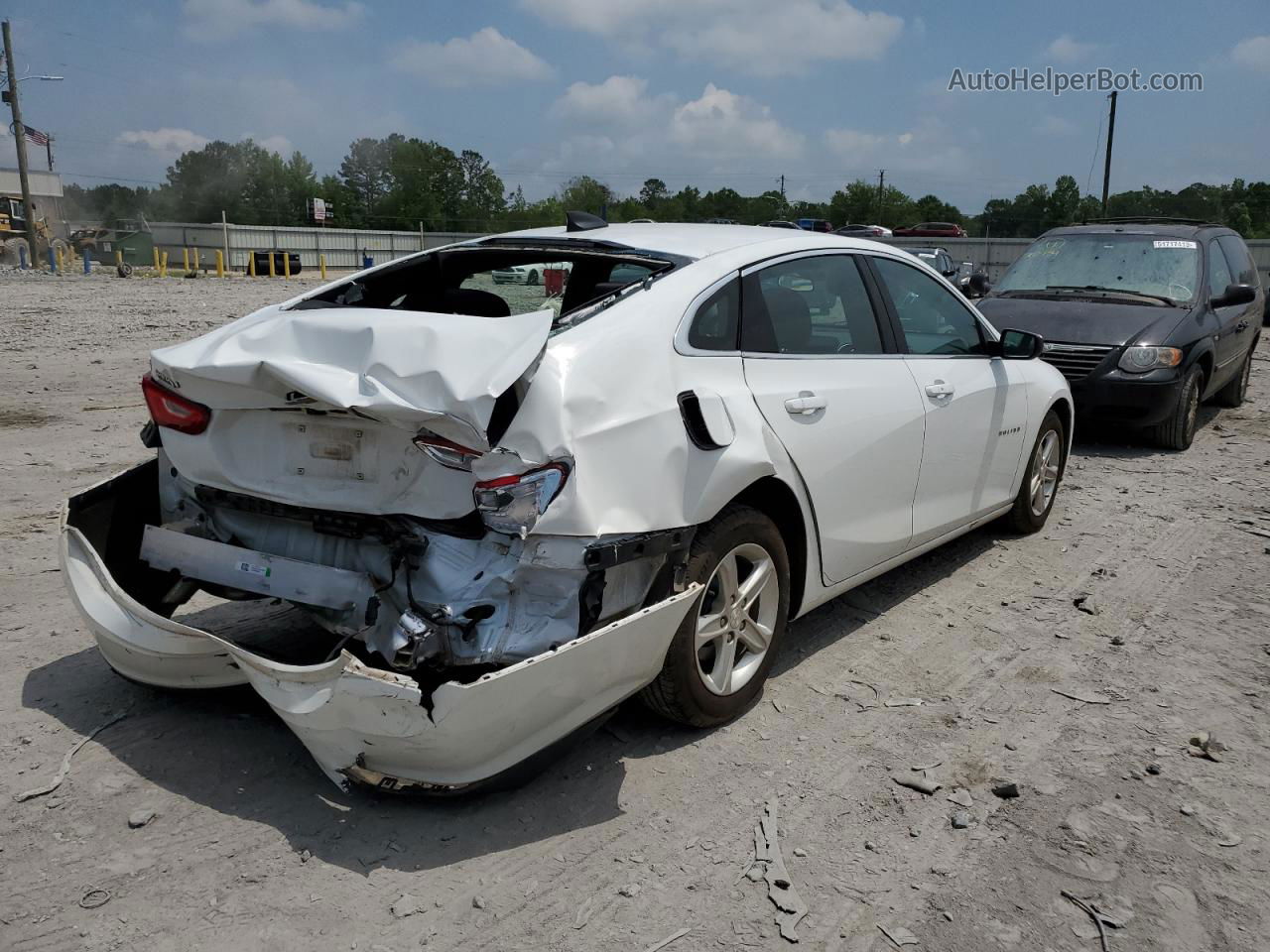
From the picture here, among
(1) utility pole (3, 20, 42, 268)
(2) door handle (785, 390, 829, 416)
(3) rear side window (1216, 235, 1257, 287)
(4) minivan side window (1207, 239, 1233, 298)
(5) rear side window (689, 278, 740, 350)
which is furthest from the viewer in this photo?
(1) utility pole (3, 20, 42, 268)

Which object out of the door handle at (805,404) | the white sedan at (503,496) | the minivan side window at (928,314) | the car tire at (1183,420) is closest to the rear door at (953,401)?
the minivan side window at (928,314)

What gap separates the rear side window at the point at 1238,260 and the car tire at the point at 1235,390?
0.79m

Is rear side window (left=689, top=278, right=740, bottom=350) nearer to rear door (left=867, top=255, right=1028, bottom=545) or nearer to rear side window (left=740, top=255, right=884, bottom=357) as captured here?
rear side window (left=740, top=255, right=884, bottom=357)

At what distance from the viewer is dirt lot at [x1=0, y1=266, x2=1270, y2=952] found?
8.78ft

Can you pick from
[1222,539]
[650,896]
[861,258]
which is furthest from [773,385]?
[1222,539]

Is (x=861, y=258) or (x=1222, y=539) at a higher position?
(x=861, y=258)

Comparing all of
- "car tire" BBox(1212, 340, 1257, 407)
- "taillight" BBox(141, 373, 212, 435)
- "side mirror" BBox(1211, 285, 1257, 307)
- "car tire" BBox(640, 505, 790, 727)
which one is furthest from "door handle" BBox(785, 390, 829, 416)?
"car tire" BBox(1212, 340, 1257, 407)

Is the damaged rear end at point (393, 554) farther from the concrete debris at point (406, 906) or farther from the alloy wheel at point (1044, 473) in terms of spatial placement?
the alloy wheel at point (1044, 473)

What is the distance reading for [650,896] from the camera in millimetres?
2777

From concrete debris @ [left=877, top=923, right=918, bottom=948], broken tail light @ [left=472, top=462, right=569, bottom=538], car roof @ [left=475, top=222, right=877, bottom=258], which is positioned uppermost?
car roof @ [left=475, top=222, right=877, bottom=258]

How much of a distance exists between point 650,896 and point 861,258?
291cm

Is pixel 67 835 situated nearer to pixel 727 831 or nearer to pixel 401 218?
pixel 727 831

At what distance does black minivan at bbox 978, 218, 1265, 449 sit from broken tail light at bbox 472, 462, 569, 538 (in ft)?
22.8

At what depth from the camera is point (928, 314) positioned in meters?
4.95
